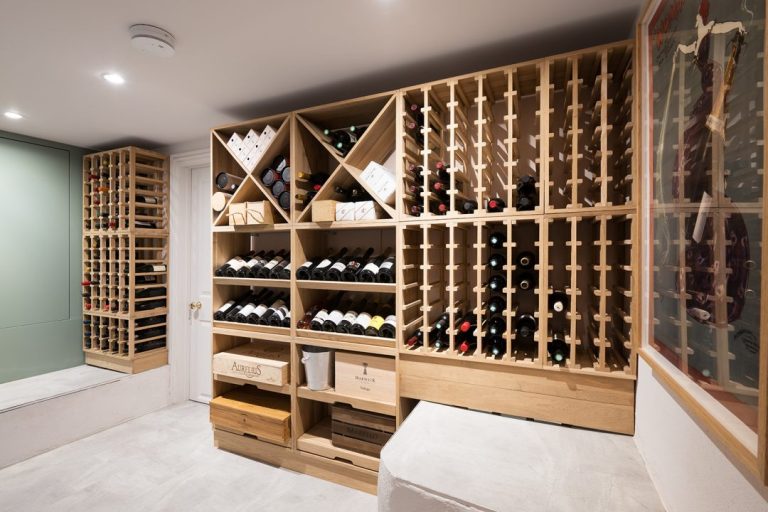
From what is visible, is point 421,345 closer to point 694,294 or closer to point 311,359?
point 311,359

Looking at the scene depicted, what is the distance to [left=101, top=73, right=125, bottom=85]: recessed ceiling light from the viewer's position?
2.01 metres

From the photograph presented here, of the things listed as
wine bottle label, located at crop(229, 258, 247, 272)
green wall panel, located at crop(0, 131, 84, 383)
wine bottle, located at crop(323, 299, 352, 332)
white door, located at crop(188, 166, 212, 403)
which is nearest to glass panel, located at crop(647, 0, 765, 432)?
wine bottle, located at crop(323, 299, 352, 332)

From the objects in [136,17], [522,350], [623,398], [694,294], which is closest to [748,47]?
[694,294]

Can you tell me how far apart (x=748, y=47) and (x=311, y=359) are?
81.8 inches

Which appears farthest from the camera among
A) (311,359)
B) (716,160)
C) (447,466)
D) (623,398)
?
(311,359)

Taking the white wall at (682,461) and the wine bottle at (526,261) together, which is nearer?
the white wall at (682,461)

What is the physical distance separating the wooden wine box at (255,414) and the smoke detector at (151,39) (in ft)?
6.73

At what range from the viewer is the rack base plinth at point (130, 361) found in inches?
124

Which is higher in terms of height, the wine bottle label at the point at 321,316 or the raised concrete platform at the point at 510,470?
the wine bottle label at the point at 321,316

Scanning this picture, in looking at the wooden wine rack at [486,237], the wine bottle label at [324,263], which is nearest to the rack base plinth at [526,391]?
the wooden wine rack at [486,237]

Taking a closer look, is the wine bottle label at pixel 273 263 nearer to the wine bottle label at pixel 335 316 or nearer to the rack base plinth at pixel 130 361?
the wine bottle label at pixel 335 316

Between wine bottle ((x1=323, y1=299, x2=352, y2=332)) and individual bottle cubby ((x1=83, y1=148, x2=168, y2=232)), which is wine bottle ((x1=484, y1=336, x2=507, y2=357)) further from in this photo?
individual bottle cubby ((x1=83, y1=148, x2=168, y2=232))

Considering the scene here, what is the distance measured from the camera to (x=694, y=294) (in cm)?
88

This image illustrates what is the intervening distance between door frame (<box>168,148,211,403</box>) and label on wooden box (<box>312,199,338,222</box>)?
1885 millimetres
